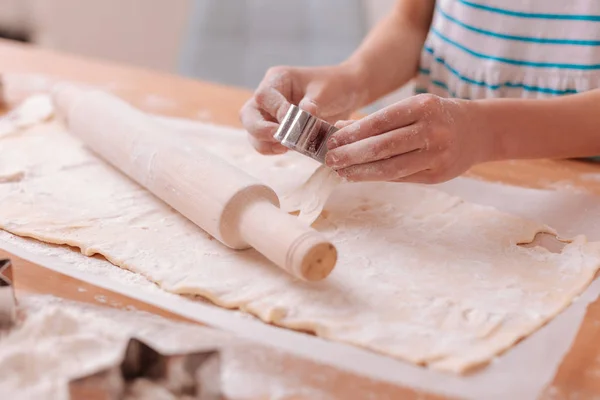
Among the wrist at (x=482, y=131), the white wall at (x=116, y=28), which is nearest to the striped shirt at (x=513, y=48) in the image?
the wrist at (x=482, y=131)

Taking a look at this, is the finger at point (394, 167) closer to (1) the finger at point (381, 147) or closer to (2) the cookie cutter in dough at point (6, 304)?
(1) the finger at point (381, 147)

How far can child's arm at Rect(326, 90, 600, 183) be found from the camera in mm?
944

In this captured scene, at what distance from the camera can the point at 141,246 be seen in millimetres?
971

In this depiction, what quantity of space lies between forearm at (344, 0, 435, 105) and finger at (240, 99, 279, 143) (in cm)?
30

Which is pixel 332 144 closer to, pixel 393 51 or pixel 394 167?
pixel 394 167

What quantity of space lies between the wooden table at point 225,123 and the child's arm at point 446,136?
0.58 feet

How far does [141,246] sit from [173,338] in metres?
0.23

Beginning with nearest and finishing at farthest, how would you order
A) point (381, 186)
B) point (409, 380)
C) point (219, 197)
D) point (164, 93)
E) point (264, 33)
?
point (409, 380), point (219, 197), point (381, 186), point (164, 93), point (264, 33)

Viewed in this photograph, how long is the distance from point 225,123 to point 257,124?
16.8 inches

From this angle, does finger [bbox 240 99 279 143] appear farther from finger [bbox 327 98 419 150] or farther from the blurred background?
the blurred background

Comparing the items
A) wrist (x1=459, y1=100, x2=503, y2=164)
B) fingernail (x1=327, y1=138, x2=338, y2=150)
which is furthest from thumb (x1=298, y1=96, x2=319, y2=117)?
wrist (x1=459, y1=100, x2=503, y2=164)

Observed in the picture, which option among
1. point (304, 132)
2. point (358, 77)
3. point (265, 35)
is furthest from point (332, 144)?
point (265, 35)

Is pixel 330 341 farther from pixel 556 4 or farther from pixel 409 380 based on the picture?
pixel 556 4

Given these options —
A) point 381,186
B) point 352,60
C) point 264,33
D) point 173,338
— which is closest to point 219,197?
point 173,338
